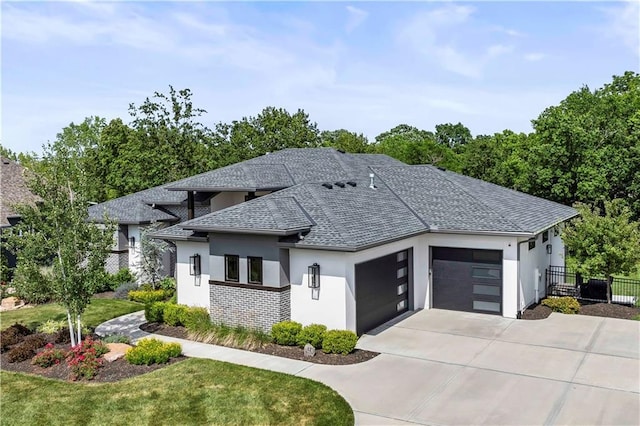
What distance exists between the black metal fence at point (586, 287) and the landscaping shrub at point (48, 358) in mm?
18102

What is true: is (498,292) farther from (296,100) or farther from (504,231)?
(296,100)

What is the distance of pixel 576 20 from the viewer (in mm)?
17062

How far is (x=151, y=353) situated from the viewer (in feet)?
45.9

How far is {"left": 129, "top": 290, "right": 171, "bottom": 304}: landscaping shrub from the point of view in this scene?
21531 millimetres

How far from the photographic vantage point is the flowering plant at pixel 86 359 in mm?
13289

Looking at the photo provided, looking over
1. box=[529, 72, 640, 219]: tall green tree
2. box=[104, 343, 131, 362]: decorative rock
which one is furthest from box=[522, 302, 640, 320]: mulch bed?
box=[529, 72, 640, 219]: tall green tree

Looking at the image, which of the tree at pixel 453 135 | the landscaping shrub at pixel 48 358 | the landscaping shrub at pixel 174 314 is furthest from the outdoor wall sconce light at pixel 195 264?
the tree at pixel 453 135

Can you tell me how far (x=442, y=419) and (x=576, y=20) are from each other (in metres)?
13.7

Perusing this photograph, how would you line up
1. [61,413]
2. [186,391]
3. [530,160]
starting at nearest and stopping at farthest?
[61,413] < [186,391] < [530,160]

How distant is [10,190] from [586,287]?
103ft

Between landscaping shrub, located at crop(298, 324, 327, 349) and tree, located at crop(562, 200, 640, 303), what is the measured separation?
10.4m

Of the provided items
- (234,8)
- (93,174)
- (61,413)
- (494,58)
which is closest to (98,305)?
(61,413)

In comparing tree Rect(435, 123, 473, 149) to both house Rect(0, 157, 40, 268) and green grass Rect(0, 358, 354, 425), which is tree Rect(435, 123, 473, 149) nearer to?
house Rect(0, 157, 40, 268)

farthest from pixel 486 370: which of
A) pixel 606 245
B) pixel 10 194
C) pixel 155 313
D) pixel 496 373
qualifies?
Answer: pixel 10 194
